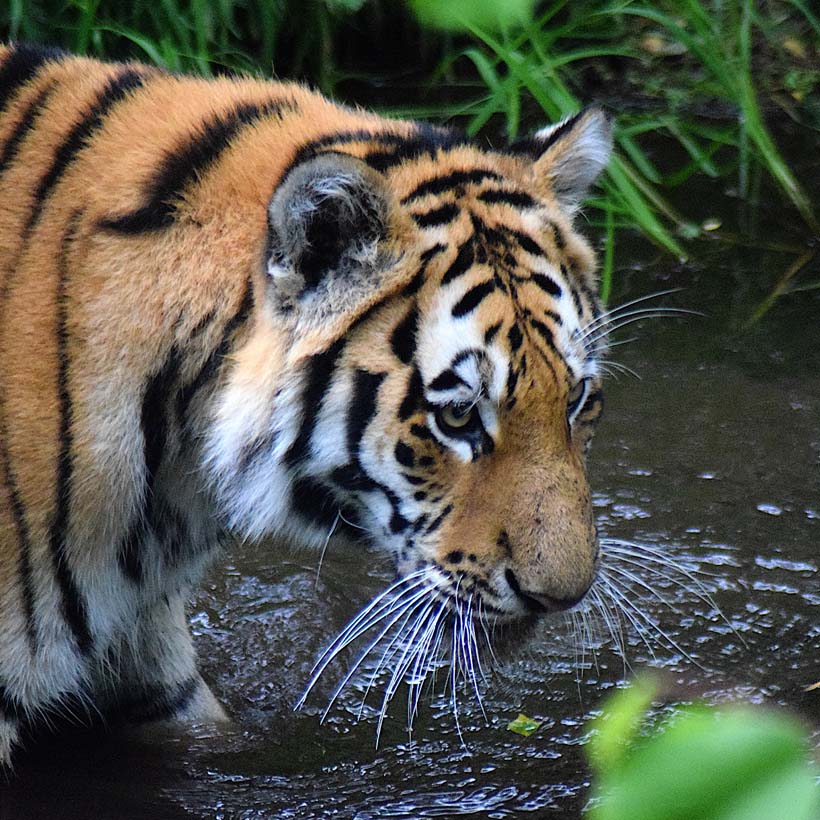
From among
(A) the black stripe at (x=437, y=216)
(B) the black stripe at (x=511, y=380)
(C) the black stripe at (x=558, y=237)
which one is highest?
(A) the black stripe at (x=437, y=216)

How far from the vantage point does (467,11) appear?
511 mm

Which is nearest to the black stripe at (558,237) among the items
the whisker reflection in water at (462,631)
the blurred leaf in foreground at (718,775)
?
the whisker reflection in water at (462,631)

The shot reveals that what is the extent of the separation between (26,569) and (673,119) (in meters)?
3.34

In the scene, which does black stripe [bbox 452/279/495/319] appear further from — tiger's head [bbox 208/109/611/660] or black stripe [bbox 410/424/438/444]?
black stripe [bbox 410/424/438/444]

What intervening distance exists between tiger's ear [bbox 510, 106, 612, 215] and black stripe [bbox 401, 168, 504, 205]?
12 centimetres

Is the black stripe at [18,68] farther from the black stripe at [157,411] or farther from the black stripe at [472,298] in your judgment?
the black stripe at [472,298]

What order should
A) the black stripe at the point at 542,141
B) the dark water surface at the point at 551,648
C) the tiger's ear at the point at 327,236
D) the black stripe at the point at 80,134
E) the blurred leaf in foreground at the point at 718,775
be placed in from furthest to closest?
the dark water surface at the point at 551,648 < the black stripe at the point at 542,141 < the black stripe at the point at 80,134 < the tiger's ear at the point at 327,236 < the blurred leaf in foreground at the point at 718,775

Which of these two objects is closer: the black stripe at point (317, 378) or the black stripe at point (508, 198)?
Result: the black stripe at point (317, 378)

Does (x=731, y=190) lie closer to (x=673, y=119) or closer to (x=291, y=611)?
(x=673, y=119)

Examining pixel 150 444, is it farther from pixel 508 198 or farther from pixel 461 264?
pixel 508 198

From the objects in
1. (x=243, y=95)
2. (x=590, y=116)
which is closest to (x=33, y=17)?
(x=243, y=95)

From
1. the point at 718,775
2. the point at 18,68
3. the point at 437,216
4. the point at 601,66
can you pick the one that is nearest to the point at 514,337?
the point at 437,216

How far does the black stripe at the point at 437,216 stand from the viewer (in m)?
1.96

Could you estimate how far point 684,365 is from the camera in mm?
3949
